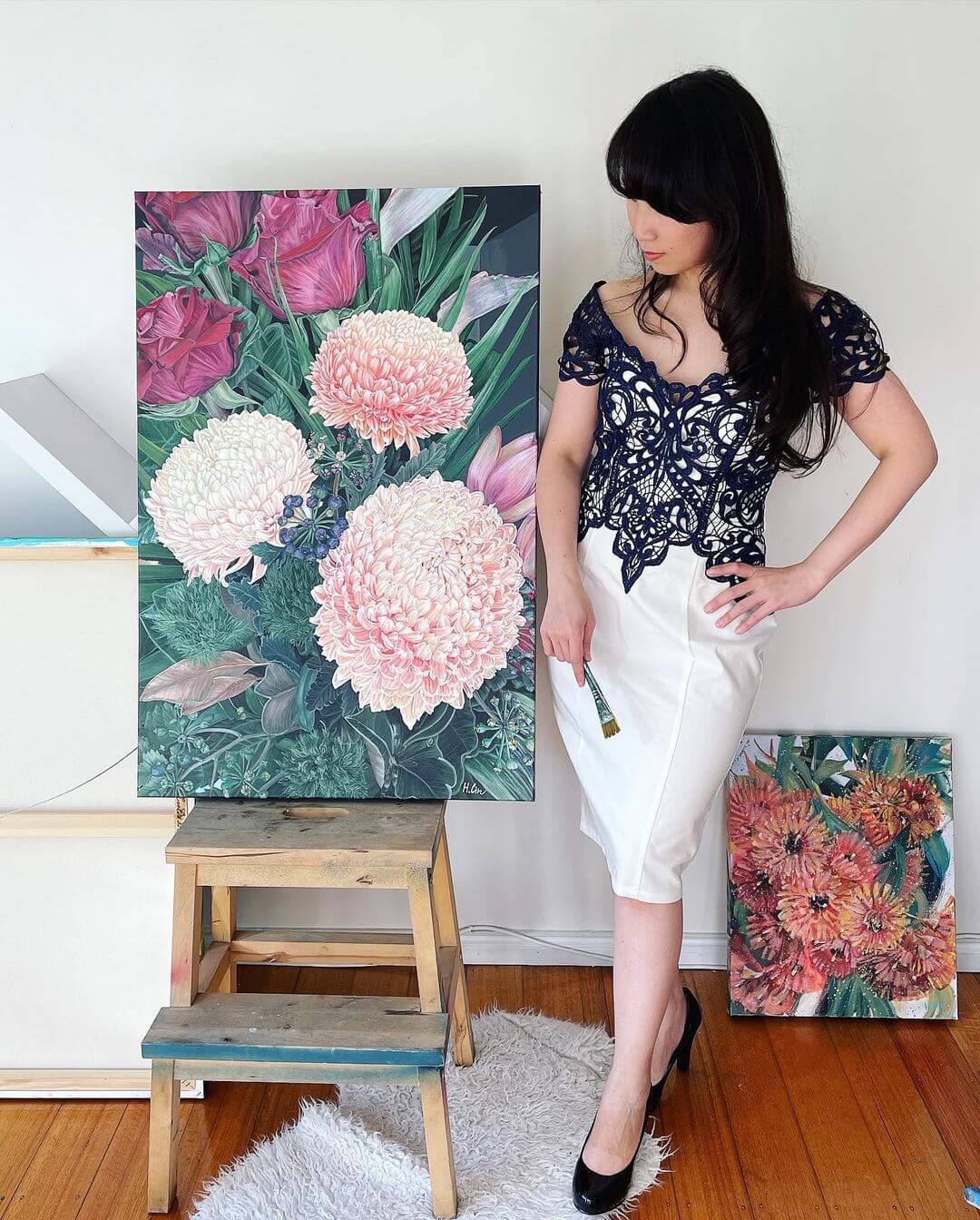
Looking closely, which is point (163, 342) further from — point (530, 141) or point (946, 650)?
point (946, 650)

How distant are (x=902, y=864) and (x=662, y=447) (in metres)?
1.01

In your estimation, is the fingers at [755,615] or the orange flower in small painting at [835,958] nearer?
the fingers at [755,615]

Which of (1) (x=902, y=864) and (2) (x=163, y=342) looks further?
(1) (x=902, y=864)

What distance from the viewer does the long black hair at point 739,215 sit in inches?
53.8

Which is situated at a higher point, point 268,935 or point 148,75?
point 148,75

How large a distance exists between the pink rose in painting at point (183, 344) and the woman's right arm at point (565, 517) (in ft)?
1.60

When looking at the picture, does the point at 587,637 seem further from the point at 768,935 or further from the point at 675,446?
the point at 768,935

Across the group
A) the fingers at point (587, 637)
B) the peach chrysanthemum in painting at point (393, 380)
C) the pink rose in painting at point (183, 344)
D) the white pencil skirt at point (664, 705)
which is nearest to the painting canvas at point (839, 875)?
the white pencil skirt at point (664, 705)

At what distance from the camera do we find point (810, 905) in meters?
2.01

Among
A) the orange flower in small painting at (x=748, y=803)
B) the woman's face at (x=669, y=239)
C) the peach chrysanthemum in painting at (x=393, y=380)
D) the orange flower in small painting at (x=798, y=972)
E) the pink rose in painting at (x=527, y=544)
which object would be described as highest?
the woman's face at (x=669, y=239)

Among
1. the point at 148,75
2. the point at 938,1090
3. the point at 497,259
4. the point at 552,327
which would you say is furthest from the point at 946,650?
the point at 148,75

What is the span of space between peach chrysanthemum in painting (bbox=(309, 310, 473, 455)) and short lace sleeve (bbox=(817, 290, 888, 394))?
0.50m

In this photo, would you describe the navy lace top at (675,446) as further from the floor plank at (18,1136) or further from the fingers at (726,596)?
the floor plank at (18,1136)

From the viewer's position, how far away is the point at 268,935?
1.86m
